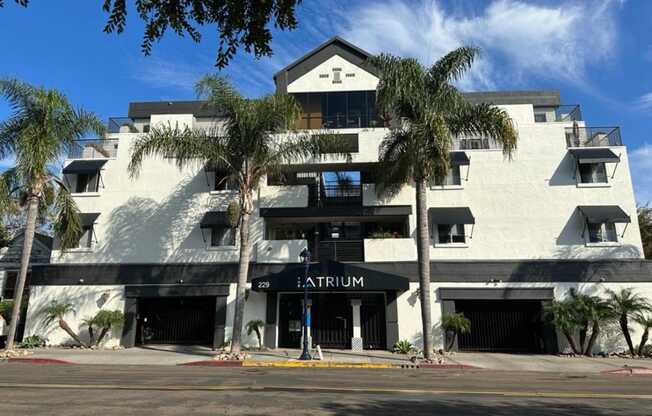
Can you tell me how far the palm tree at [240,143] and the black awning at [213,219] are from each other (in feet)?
12.2

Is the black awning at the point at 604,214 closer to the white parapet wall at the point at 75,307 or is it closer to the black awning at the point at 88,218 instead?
the white parapet wall at the point at 75,307

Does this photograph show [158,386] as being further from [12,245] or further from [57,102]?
[12,245]

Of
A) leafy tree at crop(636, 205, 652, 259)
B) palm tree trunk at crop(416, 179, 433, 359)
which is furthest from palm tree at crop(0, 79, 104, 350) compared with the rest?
leafy tree at crop(636, 205, 652, 259)

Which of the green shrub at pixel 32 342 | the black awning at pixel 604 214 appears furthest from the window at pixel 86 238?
the black awning at pixel 604 214

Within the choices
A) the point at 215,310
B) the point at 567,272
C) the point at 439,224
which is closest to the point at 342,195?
the point at 439,224

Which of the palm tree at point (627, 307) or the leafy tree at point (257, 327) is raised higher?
the palm tree at point (627, 307)

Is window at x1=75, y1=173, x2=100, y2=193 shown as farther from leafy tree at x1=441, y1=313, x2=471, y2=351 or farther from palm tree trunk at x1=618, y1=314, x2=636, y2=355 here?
palm tree trunk at x1=618, y1=314, x2=636, y2=355

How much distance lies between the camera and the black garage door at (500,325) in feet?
76.8

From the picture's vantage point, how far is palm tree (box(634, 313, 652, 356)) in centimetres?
2055

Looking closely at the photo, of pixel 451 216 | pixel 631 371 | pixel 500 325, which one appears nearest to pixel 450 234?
pixel 451 216

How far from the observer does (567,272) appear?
22.9 m

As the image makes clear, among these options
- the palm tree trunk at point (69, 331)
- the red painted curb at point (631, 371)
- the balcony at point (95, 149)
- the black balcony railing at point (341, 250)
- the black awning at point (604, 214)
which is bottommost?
the red painted curb at point (631, 371)

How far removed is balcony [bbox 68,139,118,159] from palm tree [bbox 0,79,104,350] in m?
5.86

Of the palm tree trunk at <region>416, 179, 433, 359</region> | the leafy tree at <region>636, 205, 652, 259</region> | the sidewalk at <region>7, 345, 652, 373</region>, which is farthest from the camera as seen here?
the leafy tree at <region>636, 205, 652, 259</region>
